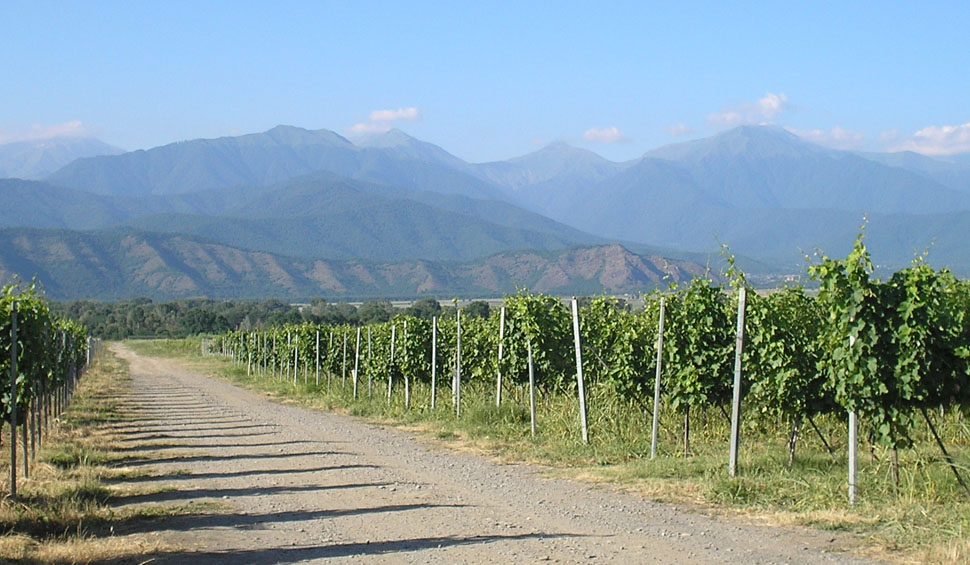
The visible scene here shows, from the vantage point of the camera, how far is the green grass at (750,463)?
835 centimetres

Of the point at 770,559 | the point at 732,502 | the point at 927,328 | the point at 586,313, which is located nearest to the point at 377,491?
the point at 732,502

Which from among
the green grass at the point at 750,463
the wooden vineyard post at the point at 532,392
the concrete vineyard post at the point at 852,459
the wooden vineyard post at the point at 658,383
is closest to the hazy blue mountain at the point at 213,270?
the green grass at the point at 750,463

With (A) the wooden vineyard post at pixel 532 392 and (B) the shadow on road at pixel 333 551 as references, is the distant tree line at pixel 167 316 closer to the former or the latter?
(A) the wooden vineyard post at pixel 532 392

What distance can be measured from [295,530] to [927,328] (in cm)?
569

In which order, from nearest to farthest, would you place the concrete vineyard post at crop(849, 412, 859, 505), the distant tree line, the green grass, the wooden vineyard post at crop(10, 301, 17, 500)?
the green grass < the concrete vineyard post at crop(849, 412, 859, 505) < the wooden vineyard post at crop(10, 301, 17, 500) < the distant tree line

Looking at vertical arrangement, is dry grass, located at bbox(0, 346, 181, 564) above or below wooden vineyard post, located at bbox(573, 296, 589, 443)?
below

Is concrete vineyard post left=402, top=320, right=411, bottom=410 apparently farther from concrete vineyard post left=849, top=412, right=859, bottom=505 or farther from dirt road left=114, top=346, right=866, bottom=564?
concrete vineyard post left=849, top=412, right=859, bottom=505

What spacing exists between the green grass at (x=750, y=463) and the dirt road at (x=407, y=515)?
474mm

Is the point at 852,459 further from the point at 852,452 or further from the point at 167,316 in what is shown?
the point at 167,316

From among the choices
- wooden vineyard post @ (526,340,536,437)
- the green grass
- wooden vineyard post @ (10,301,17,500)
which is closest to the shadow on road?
the green grass

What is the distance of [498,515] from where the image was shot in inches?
368

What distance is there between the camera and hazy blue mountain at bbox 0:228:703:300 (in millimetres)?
159125

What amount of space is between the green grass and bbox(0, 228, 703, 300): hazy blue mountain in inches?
4697

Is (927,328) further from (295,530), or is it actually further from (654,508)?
(295,530)
